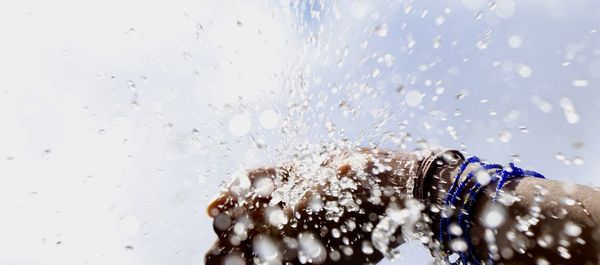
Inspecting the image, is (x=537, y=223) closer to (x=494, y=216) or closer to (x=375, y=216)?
(x=494, y=216)

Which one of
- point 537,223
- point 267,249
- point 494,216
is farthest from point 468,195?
point 267,249

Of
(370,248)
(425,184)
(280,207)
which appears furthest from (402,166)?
(280,207)

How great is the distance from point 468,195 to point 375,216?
41 centimetres

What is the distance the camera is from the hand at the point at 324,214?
7.00 feet

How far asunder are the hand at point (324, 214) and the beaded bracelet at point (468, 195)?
0.49 ft

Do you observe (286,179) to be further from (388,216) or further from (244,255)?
(388,216)

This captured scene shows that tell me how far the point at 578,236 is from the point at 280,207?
1.21 metres

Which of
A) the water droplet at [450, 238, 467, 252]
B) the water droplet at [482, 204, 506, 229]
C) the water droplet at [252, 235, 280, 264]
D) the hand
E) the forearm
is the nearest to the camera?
the forearm

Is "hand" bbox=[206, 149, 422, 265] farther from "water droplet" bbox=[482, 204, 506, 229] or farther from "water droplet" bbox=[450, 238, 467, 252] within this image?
"water droplet" bbox=[482, 204, 506, 229]

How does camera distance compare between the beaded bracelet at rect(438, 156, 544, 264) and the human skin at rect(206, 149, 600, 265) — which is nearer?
the human skin at rect(206, 149, 600, 265)

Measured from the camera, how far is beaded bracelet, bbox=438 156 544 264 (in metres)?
1.89

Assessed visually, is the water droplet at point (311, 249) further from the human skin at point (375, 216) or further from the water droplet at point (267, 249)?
the water droplet at point (267, 249)

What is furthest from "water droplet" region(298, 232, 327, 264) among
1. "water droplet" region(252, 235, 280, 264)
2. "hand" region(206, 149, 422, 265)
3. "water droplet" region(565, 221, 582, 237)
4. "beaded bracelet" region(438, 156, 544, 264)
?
"water droplet" region(565, 221, 582, 237)

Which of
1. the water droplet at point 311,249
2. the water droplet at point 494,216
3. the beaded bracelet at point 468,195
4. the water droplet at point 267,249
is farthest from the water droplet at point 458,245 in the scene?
the water droplet at point 267,249
